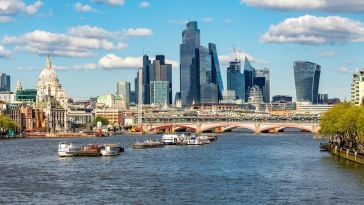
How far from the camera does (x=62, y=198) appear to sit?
50.7m

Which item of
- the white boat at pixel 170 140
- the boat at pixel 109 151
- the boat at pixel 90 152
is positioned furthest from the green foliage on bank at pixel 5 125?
the boat at pixel 90 152

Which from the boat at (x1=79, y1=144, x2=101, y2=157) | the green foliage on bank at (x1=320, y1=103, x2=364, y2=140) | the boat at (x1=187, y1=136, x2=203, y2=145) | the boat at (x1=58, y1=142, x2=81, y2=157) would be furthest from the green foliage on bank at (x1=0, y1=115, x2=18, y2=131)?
the green foliage on bank at (x1=320, y1=103, x2=364, y2=140)

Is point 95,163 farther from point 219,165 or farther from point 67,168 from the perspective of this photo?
point 219,165

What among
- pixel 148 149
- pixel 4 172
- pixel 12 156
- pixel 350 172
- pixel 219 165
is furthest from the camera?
pixel 148 149

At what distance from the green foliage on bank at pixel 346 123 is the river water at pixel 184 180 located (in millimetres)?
3973

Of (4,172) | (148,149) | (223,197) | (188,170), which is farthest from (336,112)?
(223,197)

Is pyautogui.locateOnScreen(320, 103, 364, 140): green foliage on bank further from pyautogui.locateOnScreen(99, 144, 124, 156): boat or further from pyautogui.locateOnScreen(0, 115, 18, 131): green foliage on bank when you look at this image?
pyautogui.locateOnScreen(0, 115, 18, 131): green foliage on bank

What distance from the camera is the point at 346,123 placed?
85.1 m

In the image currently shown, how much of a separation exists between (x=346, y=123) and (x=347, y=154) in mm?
6146

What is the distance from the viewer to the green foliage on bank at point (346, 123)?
82062 mm

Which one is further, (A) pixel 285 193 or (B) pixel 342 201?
(A) pixel 285 193

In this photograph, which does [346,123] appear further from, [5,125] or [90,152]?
[5,125]

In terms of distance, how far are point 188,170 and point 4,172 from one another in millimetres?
15447

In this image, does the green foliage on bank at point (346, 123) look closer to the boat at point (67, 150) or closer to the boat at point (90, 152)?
the boat at point (90, 152)
